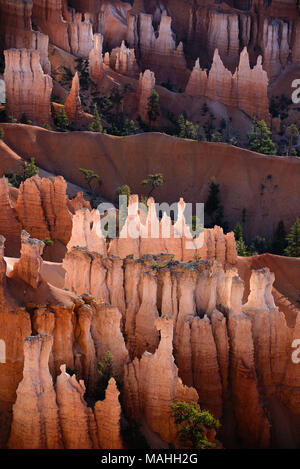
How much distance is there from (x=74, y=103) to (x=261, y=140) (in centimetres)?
1669

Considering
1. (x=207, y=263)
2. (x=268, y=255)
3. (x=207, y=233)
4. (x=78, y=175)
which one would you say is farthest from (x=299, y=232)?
(x=207, y=263)

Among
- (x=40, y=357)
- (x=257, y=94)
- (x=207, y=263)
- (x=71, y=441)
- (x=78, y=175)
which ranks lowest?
(x=71, y=441)

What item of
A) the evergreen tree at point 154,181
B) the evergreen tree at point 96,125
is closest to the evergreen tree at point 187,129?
the evergreen tree at point 96,125

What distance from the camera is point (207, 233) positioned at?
63188 millimetres

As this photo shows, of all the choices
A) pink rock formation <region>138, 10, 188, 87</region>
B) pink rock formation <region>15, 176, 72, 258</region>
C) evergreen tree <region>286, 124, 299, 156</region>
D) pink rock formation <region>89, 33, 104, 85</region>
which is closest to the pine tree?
pink rock formation <region>15, 176, 72, 258</region>

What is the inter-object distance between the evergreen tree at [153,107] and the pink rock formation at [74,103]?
7.87 meters

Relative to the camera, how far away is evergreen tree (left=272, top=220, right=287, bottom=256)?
75.9m

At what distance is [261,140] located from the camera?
9419 cm

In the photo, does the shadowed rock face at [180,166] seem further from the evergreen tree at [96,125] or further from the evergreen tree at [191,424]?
the evergreen tree at [191,424]

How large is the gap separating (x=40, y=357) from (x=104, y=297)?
9904 mm

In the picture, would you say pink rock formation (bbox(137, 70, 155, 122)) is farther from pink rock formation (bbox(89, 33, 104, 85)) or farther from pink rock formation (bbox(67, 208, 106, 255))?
pink rock formation (bbox(67, 208, 106, 255))

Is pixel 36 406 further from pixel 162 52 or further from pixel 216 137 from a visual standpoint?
pixel 162 52

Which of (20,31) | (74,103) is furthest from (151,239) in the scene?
(20,31)

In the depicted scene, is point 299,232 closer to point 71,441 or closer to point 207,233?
point 207,233
